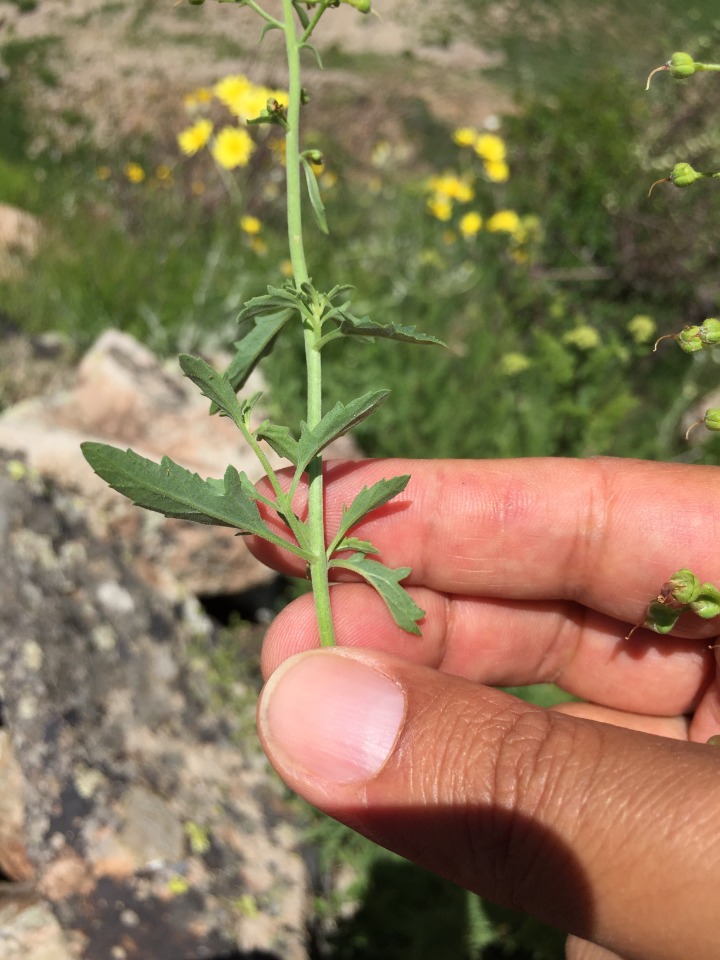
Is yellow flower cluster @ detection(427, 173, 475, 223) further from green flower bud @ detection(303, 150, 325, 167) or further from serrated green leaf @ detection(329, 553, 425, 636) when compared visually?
serrated green leaf @ detection(329, 553, 425, 636)

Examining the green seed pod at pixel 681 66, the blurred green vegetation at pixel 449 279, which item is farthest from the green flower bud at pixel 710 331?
the blurred green vegetation at pixel 449 279

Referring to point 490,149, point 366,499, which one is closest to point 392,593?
point 366,499

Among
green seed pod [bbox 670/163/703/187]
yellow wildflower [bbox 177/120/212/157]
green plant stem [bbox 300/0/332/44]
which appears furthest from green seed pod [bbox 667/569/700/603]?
yellow wildflower [bbox 177/120/212/157]

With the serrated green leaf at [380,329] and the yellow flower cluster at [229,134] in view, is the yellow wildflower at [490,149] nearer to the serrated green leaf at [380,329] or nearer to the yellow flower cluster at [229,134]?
the yellow flower cluster at [229,134]

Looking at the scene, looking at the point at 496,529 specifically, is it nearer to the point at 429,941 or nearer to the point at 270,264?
the point at 429,941

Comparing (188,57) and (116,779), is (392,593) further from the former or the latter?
(188,57)

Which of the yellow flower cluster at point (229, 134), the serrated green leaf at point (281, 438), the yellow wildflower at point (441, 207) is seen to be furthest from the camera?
the yellow wildflower at point (441, 207)
